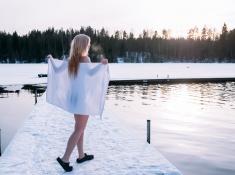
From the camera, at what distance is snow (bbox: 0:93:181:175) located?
24.2ft

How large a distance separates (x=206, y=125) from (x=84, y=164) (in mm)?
12514

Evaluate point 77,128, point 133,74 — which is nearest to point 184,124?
point 77,128

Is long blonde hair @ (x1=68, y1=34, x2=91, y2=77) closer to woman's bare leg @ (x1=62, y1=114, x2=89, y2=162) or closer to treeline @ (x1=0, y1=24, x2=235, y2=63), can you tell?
woman's bare leg @ (x1=62, y1=114, x2=89, y2=162)

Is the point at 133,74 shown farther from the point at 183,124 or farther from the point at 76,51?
the point at 76,51

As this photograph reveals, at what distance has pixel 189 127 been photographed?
1827cm

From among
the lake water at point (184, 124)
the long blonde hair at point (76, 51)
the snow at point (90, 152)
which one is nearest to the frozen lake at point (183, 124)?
the lake water at point (184, 124)

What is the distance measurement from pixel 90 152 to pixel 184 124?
36.2 feet

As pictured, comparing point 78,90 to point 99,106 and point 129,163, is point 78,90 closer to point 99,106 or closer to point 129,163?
point 99,106

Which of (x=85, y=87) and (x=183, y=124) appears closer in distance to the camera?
(x=85, y=87)

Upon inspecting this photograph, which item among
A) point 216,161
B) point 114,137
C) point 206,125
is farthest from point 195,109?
point 114,137

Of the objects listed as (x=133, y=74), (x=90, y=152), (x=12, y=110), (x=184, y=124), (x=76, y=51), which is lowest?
(x=184, y=124)

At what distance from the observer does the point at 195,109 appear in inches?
1003

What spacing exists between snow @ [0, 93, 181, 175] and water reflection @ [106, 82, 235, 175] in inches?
93.8

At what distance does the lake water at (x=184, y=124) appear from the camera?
12055mm
